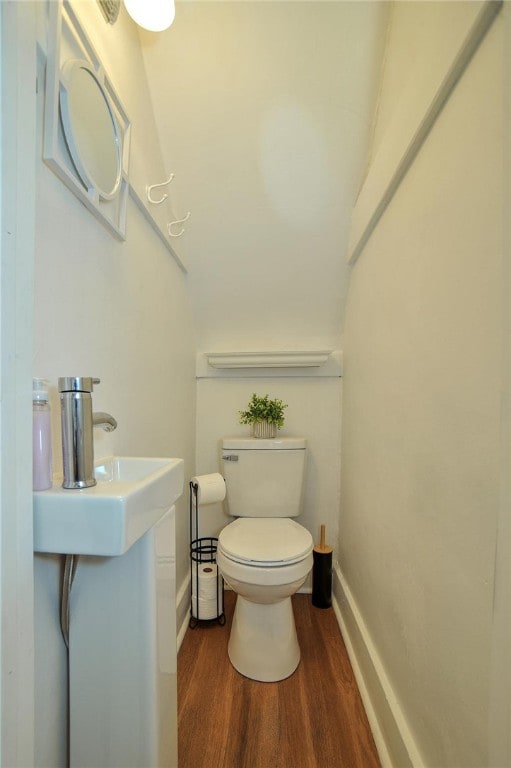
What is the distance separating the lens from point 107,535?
526 millimetres

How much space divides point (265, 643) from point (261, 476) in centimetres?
66

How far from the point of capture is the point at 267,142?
51.1 inches

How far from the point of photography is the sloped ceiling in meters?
1.11

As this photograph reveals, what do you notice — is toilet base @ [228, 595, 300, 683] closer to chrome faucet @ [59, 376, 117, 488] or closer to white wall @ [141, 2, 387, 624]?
white wall @ [141, 2, 387, 624]

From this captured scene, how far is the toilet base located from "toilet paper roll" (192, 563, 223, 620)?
211 mm

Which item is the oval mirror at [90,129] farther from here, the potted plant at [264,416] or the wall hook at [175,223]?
the potted plant at [264,416]

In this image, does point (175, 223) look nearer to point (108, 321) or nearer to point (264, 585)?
point (108, 321)

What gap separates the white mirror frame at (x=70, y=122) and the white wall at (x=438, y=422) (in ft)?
2.61

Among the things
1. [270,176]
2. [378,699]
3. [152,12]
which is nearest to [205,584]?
[378,699]

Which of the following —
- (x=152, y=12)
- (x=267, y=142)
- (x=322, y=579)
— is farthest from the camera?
(x=322, y=579)

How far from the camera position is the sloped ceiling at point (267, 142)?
1.11 metres

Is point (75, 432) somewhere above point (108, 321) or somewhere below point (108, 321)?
below

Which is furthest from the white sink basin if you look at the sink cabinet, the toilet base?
the toilet base

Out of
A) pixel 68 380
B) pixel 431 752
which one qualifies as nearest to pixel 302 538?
pixel 431 752
